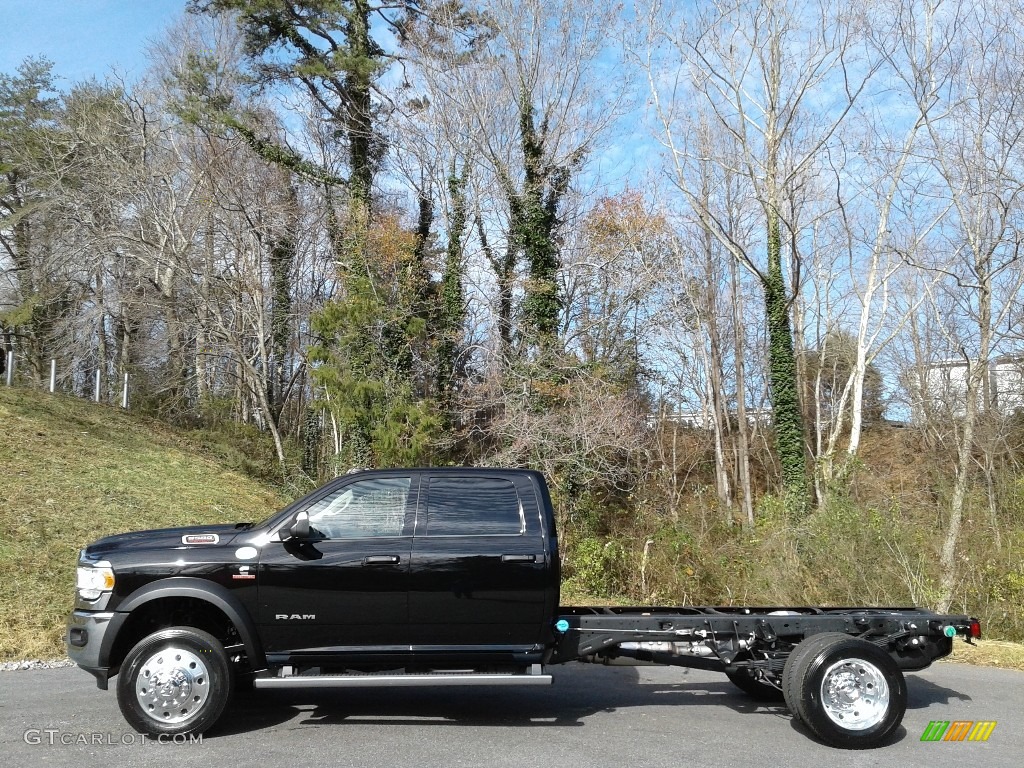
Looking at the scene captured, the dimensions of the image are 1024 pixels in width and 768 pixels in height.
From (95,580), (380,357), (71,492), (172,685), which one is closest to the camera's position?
(172,685)

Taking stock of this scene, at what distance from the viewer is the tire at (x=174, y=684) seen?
235 inches

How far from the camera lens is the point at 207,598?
20.1 feet

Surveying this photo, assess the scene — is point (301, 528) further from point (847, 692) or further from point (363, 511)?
point (847, 692)

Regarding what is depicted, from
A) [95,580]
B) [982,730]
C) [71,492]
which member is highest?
[71,492]

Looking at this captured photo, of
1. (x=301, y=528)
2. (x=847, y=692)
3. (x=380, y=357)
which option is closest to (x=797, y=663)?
(x=847, y=692)

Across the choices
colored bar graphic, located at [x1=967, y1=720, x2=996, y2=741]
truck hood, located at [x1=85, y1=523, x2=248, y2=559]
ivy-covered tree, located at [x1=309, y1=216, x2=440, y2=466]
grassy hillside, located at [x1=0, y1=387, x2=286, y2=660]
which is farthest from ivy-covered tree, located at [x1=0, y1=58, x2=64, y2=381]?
colored bar graphic, located at [x1=967, y1=720, x2=996, y2=741]

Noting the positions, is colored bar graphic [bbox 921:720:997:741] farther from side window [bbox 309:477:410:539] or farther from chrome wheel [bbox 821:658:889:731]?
side window [bbox 309:477:410:539]

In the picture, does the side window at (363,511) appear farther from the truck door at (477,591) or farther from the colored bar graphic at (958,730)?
the colored bar graphic at (958,730)

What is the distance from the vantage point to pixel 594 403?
20.5 metres

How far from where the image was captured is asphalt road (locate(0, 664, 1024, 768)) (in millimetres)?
5660

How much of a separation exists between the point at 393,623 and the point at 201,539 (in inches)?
61.8

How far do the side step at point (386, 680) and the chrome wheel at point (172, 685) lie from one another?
0.41 meters

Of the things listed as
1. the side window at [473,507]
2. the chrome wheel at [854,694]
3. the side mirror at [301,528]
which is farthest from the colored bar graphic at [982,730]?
Result: the side mirror at [301,528]

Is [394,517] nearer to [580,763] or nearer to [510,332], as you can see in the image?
[580,763]
